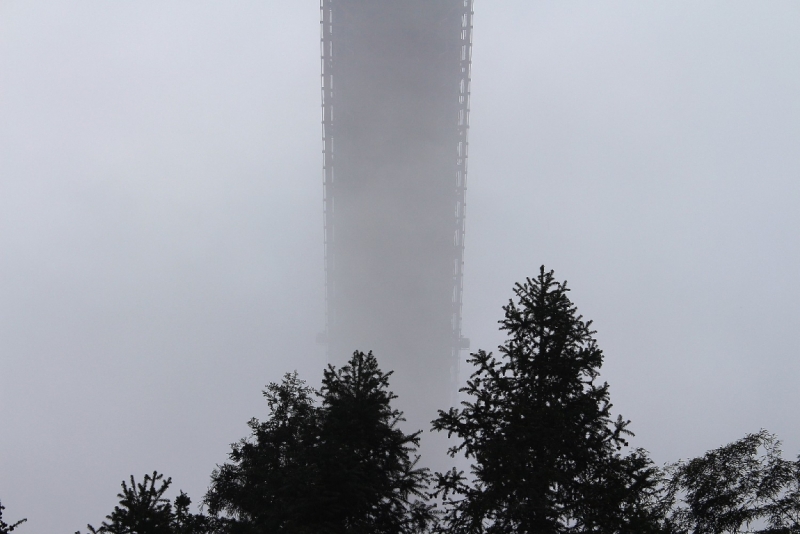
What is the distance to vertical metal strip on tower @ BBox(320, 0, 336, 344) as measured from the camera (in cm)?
6444

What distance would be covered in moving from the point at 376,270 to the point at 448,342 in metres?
12.8

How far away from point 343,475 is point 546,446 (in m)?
3.36

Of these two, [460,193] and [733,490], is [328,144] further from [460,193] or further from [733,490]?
[733,490]

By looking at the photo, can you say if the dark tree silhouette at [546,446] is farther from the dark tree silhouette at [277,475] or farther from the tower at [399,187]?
the tower at [399,187]

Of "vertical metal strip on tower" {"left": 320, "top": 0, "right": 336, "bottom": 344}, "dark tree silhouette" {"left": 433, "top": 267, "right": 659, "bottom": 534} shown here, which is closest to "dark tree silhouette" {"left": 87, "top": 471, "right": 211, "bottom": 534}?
"dark tree silhouette" {"left": 433, "top": 267, "right": 659, "bottom": 534}

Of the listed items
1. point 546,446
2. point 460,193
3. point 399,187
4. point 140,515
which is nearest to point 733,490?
point 546,446

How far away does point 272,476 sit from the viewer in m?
11.9

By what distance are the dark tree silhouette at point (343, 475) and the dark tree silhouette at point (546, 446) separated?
47.6 inches

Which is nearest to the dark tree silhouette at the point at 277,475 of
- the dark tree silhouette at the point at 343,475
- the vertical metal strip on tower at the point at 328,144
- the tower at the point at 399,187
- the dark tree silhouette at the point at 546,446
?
the dark tree silhouette at the point at 343,475

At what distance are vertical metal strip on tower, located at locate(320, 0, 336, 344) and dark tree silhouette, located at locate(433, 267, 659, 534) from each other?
5750 cm

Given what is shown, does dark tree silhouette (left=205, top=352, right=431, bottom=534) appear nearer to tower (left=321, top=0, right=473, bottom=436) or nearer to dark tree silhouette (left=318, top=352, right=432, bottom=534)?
dark tree silhouette (left=318, top=352, right=432, bottom=534)

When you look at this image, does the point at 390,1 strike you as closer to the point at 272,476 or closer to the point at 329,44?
the point at 329,44

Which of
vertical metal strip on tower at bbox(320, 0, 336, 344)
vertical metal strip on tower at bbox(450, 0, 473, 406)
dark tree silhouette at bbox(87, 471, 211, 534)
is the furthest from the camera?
vertical metal strip on tower at bbox(450, 0, 473, 406)

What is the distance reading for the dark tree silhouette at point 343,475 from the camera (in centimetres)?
1099
